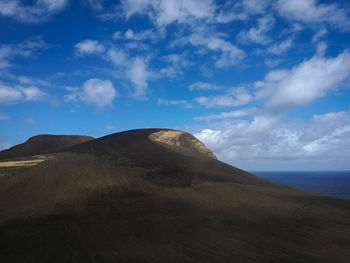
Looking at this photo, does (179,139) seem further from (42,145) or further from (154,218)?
(42,145)

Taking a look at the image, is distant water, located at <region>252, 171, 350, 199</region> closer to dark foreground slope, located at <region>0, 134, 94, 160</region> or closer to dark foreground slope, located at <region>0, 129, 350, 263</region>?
dark foreground slope, located at <region>0, 129, 350, 263</region>

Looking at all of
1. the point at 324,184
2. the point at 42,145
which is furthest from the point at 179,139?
the point at 324,184

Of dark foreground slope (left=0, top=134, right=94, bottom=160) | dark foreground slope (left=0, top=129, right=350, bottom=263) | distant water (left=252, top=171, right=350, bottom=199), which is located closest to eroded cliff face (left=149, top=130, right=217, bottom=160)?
dark foreground slope (left=0, top=129, right=350, bottom=263)

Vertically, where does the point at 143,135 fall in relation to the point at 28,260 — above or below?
above

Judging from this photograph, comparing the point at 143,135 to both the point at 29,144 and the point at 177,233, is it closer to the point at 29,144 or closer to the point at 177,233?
the point at 177,233

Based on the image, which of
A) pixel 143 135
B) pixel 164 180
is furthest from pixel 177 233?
pixel 143 135

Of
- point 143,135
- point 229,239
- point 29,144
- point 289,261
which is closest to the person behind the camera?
point 289,261

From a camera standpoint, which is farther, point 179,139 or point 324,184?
point 324,184

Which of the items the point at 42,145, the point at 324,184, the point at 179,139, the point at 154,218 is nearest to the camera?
the point at 154,218
